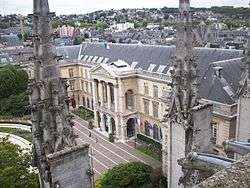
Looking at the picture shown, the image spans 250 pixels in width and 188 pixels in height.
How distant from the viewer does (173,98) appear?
17469 mm

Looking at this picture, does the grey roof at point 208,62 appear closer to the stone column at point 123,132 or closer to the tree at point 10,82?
A: the stone column at point 123,132

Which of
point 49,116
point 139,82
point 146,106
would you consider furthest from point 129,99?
point 49,116

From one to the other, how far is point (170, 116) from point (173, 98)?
0.95 meters

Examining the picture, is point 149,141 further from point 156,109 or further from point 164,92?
point 164,92

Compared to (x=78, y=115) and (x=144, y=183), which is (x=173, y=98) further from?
(x=78, y=115)

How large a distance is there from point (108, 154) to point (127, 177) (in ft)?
55.5

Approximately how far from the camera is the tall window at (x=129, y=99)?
238 feet

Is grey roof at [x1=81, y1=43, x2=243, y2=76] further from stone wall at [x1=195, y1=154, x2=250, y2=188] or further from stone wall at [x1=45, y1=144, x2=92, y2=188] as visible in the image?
stone wall at [x1=195, y1=154, x2=250, y2=188]

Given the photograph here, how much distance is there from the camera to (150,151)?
62.7 m

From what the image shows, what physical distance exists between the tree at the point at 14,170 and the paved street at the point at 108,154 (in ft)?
62.9

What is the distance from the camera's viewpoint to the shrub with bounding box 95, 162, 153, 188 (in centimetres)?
4516

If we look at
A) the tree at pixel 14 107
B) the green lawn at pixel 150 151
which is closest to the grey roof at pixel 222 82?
the green lawn at pixel 150 151

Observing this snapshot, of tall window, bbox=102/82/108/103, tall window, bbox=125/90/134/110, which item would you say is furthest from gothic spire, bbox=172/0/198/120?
tall window, bbox=102/82/108/103

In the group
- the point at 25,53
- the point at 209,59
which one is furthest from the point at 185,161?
the point at 25,53
